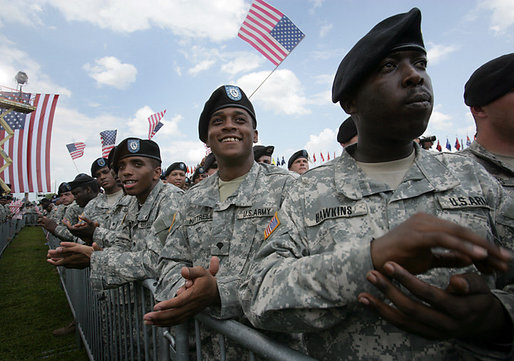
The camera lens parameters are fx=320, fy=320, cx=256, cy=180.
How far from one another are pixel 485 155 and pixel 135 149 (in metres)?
3.41

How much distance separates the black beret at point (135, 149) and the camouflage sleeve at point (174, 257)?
5.35 ft

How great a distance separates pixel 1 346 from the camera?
5266 mm

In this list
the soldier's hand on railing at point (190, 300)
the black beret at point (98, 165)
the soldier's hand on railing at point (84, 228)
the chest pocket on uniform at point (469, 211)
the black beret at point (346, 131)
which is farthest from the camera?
the black beret at point (98, 165)

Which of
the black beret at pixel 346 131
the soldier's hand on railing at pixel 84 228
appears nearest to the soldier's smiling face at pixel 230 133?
the black beret at pixel 346 131

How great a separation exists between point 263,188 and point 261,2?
216 inches

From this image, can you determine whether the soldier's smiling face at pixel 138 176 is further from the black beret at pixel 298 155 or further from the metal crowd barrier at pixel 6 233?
the metal crowd barrier at pixel 6 233

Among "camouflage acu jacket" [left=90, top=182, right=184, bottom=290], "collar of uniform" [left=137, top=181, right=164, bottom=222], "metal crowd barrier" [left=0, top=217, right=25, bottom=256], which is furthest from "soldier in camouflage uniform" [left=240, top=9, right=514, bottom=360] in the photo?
"metal crowd barrier" [left=0, top=217, right=25, bottom=256]

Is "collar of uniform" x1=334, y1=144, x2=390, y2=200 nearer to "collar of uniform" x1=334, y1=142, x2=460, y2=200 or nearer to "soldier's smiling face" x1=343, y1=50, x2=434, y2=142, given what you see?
"collar of uniform" x1=334, y1=142, x2=460, y2=200

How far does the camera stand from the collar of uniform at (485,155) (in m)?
2.10

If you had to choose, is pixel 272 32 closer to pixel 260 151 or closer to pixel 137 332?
pixel 260 151

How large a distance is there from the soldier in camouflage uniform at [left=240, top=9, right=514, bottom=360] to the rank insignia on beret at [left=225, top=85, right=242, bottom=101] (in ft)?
3.76

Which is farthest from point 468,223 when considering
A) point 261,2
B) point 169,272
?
point 261,2

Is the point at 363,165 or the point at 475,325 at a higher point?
the point at 363,165

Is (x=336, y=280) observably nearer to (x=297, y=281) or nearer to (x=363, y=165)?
(x=297, y=281)
